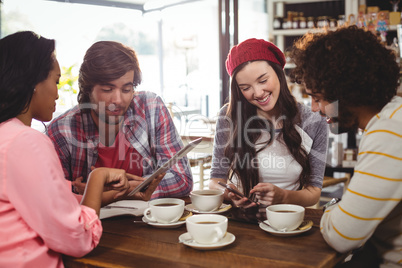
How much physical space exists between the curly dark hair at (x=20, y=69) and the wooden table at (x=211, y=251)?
0.42m

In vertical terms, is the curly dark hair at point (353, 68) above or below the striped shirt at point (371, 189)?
above

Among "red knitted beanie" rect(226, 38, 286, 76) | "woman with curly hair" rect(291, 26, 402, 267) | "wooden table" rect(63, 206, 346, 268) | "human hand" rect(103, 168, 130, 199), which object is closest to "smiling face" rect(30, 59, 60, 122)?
"human hand" rect(103, 168, 130, 199)

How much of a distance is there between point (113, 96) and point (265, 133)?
716 mm

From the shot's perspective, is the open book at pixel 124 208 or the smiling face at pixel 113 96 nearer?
the open book at pixel 124 208

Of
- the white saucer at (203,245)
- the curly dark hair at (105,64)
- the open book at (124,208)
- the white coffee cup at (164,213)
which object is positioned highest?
the curly dark hair at (105,64)

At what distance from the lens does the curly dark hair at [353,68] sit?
43.2 inches

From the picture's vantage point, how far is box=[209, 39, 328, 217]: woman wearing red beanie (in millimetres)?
1796

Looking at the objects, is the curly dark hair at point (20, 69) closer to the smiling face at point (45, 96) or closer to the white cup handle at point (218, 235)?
the smiling face at point (45, 96)

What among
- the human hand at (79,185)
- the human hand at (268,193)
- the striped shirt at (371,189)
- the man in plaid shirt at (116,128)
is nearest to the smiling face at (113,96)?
the man in plaid shirt at (116,128)

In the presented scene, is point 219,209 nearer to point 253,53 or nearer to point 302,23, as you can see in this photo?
point 253,53

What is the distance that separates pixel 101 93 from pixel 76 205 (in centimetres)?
82

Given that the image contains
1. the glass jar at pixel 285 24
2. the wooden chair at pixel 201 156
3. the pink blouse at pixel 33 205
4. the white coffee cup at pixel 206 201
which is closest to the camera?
the pink blouse at pixel 33 205

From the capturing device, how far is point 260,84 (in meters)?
1.78

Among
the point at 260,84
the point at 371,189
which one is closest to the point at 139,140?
the point at 260,84
